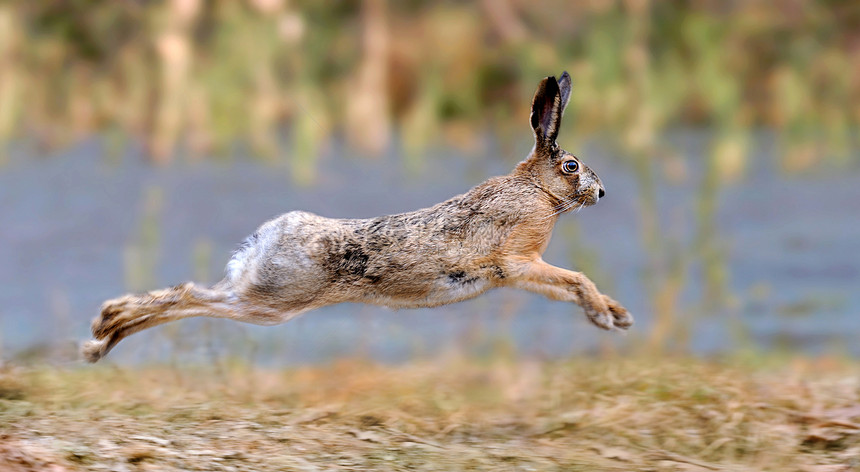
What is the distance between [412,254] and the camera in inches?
161

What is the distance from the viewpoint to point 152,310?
4.21m

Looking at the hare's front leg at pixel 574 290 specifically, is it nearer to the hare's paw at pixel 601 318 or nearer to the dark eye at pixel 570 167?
the hare's paw at pixel 601 318

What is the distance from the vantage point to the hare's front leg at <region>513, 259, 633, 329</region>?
4.11 metres

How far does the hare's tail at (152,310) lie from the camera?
417cm

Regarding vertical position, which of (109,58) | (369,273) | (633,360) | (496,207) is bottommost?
(369,273)

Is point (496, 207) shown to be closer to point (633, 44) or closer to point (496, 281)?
point (496, 281)

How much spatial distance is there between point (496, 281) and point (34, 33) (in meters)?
6.41

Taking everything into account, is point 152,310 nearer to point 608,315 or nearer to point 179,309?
point 179,309

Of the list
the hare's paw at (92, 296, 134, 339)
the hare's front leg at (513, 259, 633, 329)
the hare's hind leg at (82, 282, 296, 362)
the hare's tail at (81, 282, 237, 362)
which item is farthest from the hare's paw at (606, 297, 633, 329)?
the hare's paw at (92, 296, 134, 339)

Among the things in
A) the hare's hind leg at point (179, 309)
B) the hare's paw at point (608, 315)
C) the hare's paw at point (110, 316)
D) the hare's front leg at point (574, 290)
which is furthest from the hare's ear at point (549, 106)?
the hare's paw at point (110, 316)

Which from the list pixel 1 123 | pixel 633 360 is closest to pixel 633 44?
pixel 633 360

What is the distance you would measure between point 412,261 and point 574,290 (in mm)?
592

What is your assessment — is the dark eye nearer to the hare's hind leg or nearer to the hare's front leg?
the hare's front leg

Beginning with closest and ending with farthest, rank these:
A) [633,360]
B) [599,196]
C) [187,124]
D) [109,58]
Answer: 1. [599,196]
2. [633,360]
3. [187,124]
4. [109,58]
